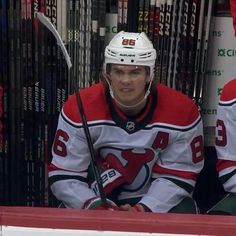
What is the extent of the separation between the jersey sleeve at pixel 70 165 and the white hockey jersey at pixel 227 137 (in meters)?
0.55

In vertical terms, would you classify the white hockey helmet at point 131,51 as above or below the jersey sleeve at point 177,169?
above

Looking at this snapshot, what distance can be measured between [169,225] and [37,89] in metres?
1.79

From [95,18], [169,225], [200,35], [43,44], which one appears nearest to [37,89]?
[43,44]

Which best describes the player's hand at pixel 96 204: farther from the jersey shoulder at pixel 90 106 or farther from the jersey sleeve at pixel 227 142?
the jersey sleeve at pixel 227 142

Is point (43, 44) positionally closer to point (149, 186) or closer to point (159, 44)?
point (159, 44)

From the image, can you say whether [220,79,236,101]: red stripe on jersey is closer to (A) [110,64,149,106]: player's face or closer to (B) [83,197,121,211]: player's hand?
(A) [110,64,149,106]: player's face

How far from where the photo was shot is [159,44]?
3.38 metres

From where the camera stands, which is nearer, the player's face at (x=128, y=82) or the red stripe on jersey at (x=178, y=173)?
the player's face at (x=128, y=82)

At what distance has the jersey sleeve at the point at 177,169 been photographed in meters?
2.82

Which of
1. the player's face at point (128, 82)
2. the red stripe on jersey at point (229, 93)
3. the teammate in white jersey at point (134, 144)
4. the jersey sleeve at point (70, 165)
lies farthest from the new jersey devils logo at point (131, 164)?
the red stripe on jersey at point (229, 93)

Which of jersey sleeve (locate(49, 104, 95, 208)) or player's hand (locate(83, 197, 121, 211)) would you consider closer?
player's hand (locate(83, 197, 121, 211))

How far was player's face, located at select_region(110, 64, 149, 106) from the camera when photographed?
2723mm

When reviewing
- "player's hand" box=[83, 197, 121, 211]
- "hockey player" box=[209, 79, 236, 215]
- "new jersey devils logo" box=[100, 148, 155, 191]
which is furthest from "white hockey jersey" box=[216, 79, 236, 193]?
"player's hand" box=[83, 197, 121, 211]

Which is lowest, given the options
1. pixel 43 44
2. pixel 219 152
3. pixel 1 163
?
pixel 1 163
